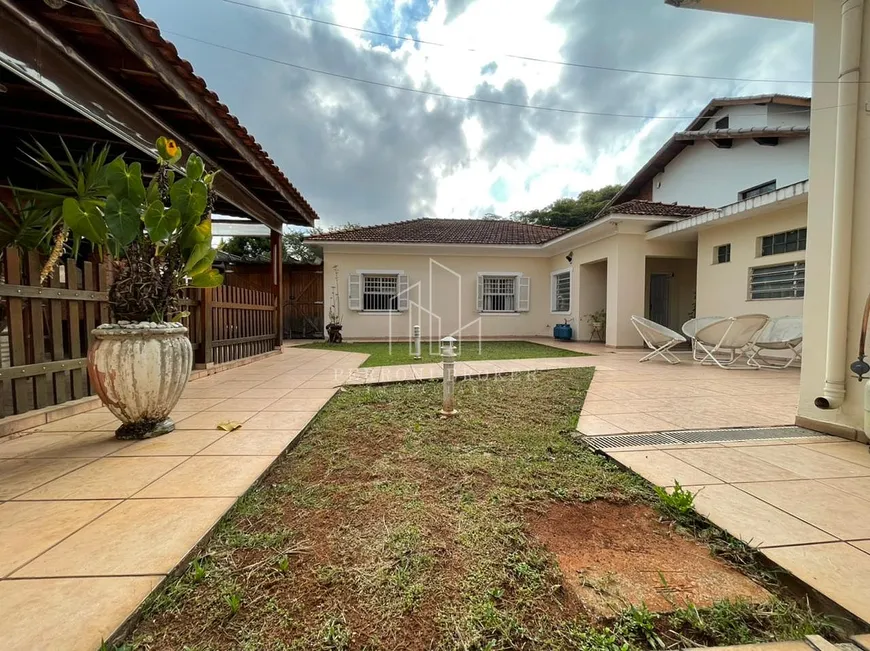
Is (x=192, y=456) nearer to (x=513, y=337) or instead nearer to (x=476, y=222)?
(x=513, y=337)

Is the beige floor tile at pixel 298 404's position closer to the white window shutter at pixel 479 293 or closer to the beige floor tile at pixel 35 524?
the beige floor tile at pixel 35 524

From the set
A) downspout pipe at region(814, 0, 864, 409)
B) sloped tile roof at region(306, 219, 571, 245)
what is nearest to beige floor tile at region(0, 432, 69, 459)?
downspout pipe at region(814, 0, 864, 409)

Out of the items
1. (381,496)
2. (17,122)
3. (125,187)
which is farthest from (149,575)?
(17,122)

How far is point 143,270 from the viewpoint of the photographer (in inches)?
96.7

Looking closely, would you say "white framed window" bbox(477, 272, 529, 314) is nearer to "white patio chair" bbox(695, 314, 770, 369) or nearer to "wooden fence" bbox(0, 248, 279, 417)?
"white patio chair" bbox(695, 314, 770, 369)

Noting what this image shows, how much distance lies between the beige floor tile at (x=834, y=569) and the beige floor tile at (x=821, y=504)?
0.15 metres

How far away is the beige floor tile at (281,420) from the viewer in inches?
108

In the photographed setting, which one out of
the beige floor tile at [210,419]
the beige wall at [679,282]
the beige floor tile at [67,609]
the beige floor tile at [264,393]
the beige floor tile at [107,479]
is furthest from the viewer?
the beige wall at [679,282]

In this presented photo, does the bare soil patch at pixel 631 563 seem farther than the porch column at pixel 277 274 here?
No

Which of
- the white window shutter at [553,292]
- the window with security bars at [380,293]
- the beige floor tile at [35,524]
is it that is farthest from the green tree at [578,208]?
the beige floor tile at [35,524]

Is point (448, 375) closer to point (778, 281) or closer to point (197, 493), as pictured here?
point (197, 493)

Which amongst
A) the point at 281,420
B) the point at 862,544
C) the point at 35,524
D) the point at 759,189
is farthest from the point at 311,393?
the point at 759,189

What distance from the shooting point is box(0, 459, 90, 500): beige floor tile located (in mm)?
1725

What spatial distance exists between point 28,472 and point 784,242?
31.3 feet
